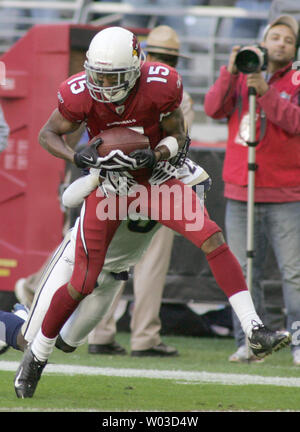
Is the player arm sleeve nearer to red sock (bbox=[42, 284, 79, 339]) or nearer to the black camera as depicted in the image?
red sock (bbox=[42, 284, 79, 339])

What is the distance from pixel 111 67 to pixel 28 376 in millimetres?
1393

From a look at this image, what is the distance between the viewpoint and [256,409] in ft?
A: 13.8

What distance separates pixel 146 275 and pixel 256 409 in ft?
6.90

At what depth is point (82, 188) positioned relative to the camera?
4672mm

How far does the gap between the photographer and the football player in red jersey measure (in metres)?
1.16

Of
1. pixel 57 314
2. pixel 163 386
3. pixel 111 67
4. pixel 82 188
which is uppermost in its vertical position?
pixel 111 67

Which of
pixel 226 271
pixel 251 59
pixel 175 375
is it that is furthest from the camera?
pixel 251 59

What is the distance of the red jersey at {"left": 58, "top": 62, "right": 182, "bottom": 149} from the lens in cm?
455

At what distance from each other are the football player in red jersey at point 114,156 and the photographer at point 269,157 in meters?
1.16

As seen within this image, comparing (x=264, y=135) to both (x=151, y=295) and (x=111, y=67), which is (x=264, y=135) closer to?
(x=151, y=295)

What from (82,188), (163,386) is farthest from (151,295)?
(82,188)

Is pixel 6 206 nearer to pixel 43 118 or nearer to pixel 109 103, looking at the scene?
pixel 43 118

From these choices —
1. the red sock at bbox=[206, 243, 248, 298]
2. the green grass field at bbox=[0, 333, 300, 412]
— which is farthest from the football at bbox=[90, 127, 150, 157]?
the green grass field at bbox=[0, 333, 300, 412]

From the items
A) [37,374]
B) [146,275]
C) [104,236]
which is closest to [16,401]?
[37,374]
